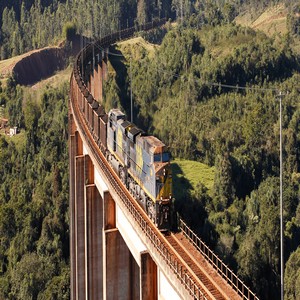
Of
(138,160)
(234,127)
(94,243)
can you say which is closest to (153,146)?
(138,160)

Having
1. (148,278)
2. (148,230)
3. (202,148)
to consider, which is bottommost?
(148,278)

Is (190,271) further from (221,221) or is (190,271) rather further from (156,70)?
(156,70)

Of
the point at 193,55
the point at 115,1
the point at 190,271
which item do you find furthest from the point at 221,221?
the point at 115,1

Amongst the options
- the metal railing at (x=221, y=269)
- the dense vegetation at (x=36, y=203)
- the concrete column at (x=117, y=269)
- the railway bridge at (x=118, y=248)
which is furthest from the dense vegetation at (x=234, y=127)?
the metal railing at (x=221, y=269)

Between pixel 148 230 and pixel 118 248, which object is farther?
pixel 118 248

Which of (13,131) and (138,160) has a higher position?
(13,131)

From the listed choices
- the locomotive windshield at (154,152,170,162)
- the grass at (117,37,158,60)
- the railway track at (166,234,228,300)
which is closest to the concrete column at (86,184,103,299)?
the locomotive windshield at (154,152,170,162)

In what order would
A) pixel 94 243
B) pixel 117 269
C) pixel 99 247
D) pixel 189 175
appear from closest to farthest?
pixel 117 269, pixel 94 243, pixel 99 247, pixel 189 175

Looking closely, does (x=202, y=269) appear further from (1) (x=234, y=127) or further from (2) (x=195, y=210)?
(1) (x=234, y=127)

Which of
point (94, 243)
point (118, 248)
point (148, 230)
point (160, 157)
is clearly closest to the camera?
A: point (148, 230)
